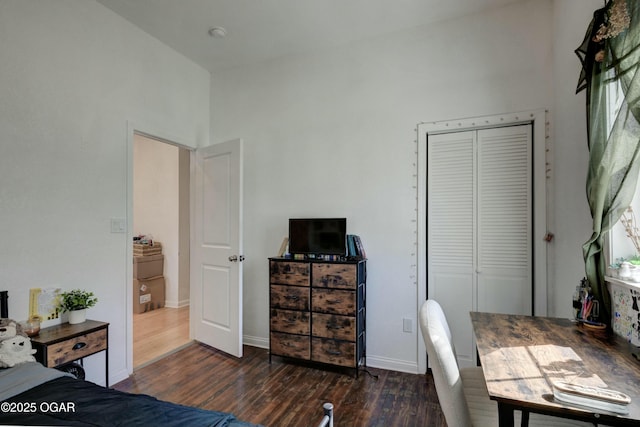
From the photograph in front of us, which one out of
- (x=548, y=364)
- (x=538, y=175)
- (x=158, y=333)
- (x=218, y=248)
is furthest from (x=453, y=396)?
(x=158, y=333)

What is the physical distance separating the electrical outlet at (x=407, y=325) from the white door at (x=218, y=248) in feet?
4.91

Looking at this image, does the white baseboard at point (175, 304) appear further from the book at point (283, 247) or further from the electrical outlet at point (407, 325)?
the electrical outlet at point (407, 325)

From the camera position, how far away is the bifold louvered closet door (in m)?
2.54

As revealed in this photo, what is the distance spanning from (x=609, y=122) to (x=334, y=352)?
94.3 inches

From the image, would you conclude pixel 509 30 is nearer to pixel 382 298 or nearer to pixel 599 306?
pixel 599 306

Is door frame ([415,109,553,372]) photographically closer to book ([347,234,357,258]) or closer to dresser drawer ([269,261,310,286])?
book ([347,234,357,258])

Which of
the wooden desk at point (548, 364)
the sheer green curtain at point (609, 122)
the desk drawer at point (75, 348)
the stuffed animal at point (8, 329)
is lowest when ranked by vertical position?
the desk drawer at point (75, 348)

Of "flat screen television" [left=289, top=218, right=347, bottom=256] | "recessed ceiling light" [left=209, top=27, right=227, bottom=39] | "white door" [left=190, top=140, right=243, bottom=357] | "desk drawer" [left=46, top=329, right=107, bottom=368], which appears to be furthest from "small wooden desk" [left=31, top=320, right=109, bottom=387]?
"recessed ceiling light" [left=209, top=27, right=227, bottom=39]

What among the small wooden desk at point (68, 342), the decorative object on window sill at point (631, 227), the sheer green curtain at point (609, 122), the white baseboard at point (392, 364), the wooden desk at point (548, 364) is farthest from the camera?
the white baseboard at point (392, 364)

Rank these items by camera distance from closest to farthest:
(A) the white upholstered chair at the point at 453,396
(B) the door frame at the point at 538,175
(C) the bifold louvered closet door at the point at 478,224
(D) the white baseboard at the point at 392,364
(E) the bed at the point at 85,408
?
(E) the bed at the point at 85,408, (A) the white upholstered chair at the point at 453,396, (B) the door frame at the point at 538,175, (C) the bifold louvered closet door at the point at 478,224, (D) the white baseboard at the point at 392,364

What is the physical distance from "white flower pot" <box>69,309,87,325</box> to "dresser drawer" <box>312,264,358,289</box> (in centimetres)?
172

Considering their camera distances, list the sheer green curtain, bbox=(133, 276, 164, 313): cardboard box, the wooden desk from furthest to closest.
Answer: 1. bbox=(133, 276, 164, 313): cardboard box
2. the sheer green curtain
3. the wooden desk

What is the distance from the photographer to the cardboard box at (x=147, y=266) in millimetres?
4605

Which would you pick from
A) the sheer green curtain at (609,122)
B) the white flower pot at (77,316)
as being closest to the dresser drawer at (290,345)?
the white flower pot at (77,316)
